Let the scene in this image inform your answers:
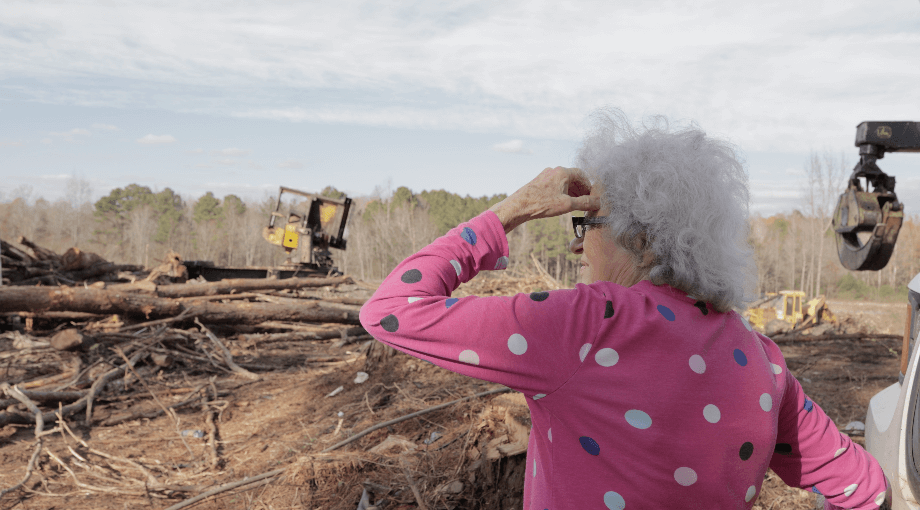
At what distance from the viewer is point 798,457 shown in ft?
4.97

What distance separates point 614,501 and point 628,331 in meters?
0.37

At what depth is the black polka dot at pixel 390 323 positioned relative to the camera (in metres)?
1.17

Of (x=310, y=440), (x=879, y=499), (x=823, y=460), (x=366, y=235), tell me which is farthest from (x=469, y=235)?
(x=366, y=235)

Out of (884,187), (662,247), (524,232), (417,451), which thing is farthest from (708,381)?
(524,232)

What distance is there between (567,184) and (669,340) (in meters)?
0.46

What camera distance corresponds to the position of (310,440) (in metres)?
5.08

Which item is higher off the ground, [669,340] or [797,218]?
[797,218]

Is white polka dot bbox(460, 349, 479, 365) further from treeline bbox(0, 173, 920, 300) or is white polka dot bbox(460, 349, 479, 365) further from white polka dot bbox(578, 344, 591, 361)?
treeline bbox(0, 173, 920, 300)

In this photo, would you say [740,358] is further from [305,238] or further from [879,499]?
[305,238]

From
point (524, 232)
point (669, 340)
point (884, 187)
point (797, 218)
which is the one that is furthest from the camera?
point (797, 218)

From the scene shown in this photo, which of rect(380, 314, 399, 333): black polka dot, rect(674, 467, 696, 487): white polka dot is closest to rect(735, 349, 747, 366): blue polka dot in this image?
rect(674, 467, 696, 487): white polka dot

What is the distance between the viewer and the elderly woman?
1106 mm

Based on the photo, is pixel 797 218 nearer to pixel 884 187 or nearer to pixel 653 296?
pixel 884 187

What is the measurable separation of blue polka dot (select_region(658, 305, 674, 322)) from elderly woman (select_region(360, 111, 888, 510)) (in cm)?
2
